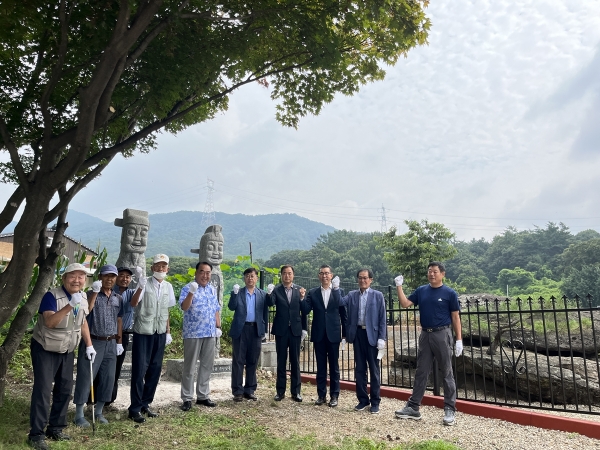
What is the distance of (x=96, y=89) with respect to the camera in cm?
379

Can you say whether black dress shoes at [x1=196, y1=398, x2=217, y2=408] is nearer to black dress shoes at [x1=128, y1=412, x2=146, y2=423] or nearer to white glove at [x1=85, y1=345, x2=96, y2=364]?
black dress shoes at [x1=128, y1=412, x2=146, y2=423]

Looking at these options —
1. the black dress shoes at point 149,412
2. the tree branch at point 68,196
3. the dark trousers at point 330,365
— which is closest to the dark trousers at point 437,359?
the dark trousers at point 330,365

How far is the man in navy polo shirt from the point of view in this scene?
468cm

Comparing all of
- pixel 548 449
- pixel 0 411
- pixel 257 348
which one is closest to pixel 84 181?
pixel 0 411

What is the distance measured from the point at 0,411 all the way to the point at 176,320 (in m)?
4.85

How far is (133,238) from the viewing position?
25.7 ft

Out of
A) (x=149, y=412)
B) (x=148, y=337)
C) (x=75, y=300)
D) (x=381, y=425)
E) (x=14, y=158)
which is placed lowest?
(x=381, y=425)

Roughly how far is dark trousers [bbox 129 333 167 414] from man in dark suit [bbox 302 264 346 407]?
1.82m

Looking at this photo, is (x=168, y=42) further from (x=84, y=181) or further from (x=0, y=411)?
(x=0, y=411)

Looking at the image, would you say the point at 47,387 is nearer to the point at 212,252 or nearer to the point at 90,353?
the point at 90,353

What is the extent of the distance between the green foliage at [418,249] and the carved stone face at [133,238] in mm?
14474

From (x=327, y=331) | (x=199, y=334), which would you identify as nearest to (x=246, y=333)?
(x=199, y=334)

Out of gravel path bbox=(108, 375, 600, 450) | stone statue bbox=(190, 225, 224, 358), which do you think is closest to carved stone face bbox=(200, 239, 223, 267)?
stone statue bbox=(190, 225, 224, 358)

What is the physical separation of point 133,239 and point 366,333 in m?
4.66
